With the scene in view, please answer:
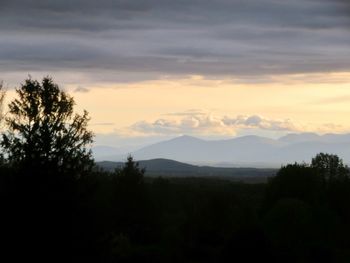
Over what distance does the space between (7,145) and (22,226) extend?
7616 mm

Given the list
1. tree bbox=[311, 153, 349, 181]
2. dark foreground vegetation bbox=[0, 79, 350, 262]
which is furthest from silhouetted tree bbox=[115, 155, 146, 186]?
tree bbox=[311, 153, 349, 181]

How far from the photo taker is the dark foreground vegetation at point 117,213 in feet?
89.7

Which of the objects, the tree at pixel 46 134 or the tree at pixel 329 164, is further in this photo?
the tree at pixel 329 164

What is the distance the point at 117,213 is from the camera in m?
53.8

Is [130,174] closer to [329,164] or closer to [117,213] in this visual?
[117,213]

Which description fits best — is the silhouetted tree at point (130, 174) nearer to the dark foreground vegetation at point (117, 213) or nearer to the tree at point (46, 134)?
the dark foreground vegetation at point (117, 213)

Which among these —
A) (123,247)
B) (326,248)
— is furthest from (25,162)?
(326,248)

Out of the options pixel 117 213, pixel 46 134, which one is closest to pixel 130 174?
pixel 117 213

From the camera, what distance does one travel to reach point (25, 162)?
28.4 metres

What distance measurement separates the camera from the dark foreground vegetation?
27.3 meters

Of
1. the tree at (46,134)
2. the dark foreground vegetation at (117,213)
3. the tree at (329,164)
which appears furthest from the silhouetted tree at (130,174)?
the tree at (329,164)

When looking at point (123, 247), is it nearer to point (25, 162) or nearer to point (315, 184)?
point (25, 162)

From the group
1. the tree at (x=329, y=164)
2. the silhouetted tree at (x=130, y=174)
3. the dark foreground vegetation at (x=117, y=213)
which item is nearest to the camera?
the dark foreground vegetation at (x=117, y=213)

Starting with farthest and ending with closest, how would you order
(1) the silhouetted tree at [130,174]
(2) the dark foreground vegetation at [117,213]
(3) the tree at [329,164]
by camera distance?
(3) the tree at [329,164]
(1) the silhouetted tree at [130,174]
(2) the dark foreground vegetation at [117,213]
